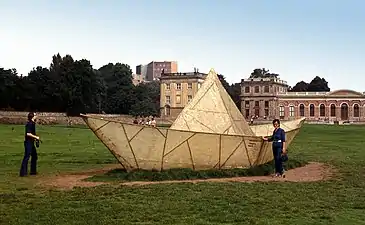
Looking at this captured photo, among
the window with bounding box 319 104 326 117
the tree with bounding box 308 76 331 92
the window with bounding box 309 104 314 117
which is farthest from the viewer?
the tree with bounding box 308 76 331 92

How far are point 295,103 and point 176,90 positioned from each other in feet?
85.1

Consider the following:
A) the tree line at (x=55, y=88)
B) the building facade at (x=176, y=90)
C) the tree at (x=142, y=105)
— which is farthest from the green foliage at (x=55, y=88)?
the building facade at (x=176, y=90)

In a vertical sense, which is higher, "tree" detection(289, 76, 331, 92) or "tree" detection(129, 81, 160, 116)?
"tree" detection(289, 76, 331, 92)

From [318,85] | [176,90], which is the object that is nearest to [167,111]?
[176,90]

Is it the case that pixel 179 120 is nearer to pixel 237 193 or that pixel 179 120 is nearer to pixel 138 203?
pixel 237 193

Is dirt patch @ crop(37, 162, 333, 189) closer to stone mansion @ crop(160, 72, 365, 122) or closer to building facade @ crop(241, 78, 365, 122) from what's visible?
stone mansion @ crop(160, 72, 365, 122)

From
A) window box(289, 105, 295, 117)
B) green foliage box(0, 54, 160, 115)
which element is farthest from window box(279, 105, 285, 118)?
green foliage box(0, 54, 160, 115)

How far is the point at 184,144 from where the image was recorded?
14.5m

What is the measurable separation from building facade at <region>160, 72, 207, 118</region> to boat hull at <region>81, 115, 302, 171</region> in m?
89.1

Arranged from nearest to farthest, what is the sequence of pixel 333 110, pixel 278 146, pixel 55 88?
pixel 278 146 < pixel 55 88 < pixel 333 110

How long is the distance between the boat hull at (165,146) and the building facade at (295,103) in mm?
93740

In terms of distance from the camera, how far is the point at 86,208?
9336mm

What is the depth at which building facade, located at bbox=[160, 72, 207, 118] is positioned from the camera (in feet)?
343

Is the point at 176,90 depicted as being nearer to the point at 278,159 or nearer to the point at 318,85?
the point at 318,85
